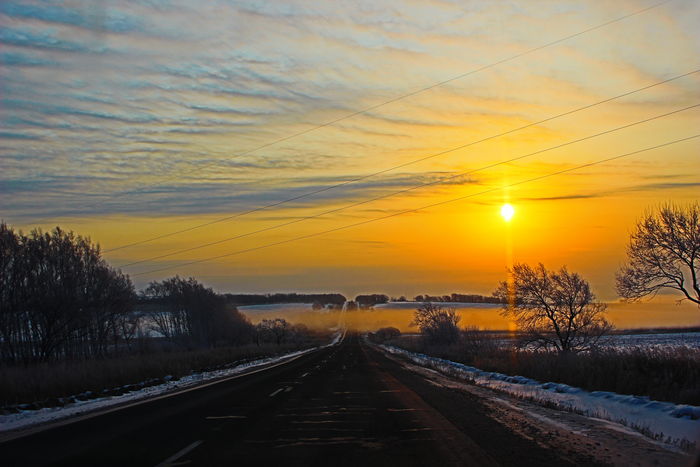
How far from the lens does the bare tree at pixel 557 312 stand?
135ft

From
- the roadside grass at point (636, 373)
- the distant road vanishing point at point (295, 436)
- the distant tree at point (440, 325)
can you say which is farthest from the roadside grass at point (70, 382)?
the distant tree at point (440, 325)

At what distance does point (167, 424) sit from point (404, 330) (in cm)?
16845

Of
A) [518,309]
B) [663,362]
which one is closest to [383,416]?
[663,362]

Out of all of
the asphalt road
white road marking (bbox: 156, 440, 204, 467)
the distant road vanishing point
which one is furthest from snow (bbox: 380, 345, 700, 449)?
white road marking (bbox: 156, 440, 204, 467)

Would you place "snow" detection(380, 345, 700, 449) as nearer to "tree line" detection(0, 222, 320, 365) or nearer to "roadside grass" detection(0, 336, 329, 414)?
"roadside grass" detection(0, 336, 329, 414)

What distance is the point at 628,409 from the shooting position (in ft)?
45.1

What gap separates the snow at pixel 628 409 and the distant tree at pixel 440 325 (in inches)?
1703

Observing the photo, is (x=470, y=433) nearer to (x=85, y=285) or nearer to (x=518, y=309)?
(x=518, y=309)

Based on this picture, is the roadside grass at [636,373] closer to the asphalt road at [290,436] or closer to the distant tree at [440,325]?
the asphalt road at [290,436]

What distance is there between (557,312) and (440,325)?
25.2 meters

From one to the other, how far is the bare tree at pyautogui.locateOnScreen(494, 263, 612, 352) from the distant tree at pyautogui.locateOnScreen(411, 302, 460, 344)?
65.0 feet

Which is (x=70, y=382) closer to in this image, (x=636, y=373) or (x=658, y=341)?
(x=636, y=373)

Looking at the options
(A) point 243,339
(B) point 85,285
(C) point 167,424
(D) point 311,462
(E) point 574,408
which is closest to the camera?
(D) point 311,462

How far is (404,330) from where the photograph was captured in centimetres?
17700
